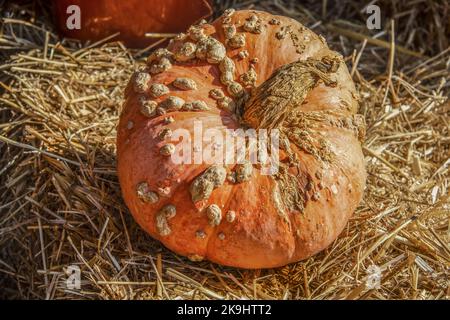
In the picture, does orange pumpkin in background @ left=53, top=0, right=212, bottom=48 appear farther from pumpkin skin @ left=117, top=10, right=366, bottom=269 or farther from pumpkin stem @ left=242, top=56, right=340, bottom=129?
pumpkin stem @ left=242, top=56, right=340, bottom=129

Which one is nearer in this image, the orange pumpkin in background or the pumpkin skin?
the pumpkin skin

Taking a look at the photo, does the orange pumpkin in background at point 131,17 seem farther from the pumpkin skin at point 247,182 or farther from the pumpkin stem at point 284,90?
the pumpkin stem at point 284,90

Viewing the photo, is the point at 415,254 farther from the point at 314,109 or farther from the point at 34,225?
the point at 34,225

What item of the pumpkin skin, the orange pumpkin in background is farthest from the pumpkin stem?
the orange pumpkin in background

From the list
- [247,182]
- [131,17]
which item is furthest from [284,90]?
[131,17]

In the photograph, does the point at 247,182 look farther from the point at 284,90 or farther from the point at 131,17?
the point at 131,17
